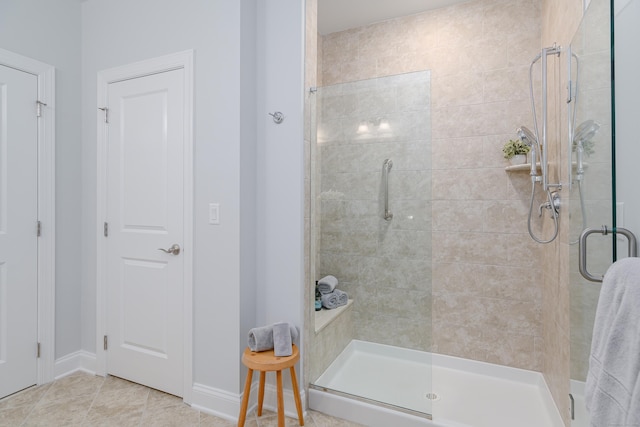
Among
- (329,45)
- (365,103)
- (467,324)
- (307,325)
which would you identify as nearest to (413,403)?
(307,325)

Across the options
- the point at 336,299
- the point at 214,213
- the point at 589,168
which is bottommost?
the point at 336,299

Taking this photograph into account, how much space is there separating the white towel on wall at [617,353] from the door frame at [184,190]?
1904mm

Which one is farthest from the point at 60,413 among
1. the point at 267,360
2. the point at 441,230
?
the point at 441,230

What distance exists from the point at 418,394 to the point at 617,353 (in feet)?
4.48

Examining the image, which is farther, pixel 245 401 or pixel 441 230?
pixel 441 230

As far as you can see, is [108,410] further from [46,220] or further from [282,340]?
[46,220]

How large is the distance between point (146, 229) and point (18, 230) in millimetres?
806

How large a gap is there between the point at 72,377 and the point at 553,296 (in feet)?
10.6

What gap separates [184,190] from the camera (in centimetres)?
204

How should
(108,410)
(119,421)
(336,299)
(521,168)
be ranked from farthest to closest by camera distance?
(336,299), (521,168), (108,410), (119,421)

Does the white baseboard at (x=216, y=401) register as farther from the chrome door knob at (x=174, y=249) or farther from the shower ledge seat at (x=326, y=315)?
the chrome door knob at (x=174, y=249)

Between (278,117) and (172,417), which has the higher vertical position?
(278,117)

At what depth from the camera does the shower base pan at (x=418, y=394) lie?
1.81m

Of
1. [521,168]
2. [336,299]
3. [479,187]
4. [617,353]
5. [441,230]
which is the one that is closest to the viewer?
[617,353]
